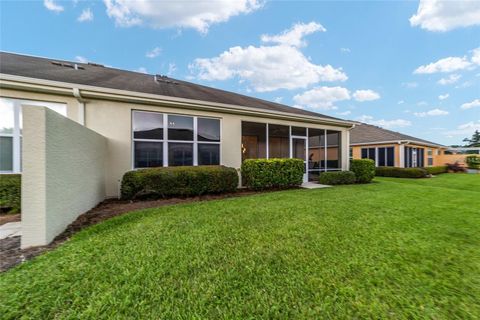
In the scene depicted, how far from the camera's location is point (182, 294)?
1953 millimetres

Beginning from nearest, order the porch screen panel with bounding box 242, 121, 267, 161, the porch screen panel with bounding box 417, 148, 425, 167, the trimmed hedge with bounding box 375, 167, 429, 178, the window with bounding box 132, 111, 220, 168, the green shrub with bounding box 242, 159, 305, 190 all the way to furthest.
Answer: the window with bounding box 132, 111, 220, 168 → the green shrub with bounding box 242, 159, 305, 190 → the porch screen panel with bounding box 242, 121, 267, 161 → the trimmed hedge with bounding box 375, 167, 429, 178 → the porch screen panel with bounding box 417, 148, 425, 167

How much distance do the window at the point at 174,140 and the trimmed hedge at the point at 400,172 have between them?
1492 centimetres

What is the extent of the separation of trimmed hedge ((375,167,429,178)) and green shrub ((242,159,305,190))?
37.8 ft

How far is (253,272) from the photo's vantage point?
91.2 inches

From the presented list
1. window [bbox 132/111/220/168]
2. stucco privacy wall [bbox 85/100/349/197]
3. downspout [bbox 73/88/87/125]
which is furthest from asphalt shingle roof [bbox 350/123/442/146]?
downspout [bbox 73/88/87/125]

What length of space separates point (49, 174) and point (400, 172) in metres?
19.4

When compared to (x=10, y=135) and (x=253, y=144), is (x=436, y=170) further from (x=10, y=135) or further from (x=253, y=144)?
(x=10, y=135)

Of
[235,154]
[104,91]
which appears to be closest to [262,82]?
[235,154]

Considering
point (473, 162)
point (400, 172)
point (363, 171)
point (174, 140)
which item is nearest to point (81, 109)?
point (174, 140)

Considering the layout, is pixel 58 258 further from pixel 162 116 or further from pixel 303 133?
pixel 303 133

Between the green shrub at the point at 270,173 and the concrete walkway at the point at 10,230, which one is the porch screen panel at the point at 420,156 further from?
the concrete walkway at the point at 10,230

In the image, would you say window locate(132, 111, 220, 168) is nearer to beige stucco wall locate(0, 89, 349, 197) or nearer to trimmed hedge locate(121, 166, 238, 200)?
beige stucco wall locate(0, 89, 349, 197)

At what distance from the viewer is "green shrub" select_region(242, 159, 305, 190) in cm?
761

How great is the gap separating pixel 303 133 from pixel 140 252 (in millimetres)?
10064
